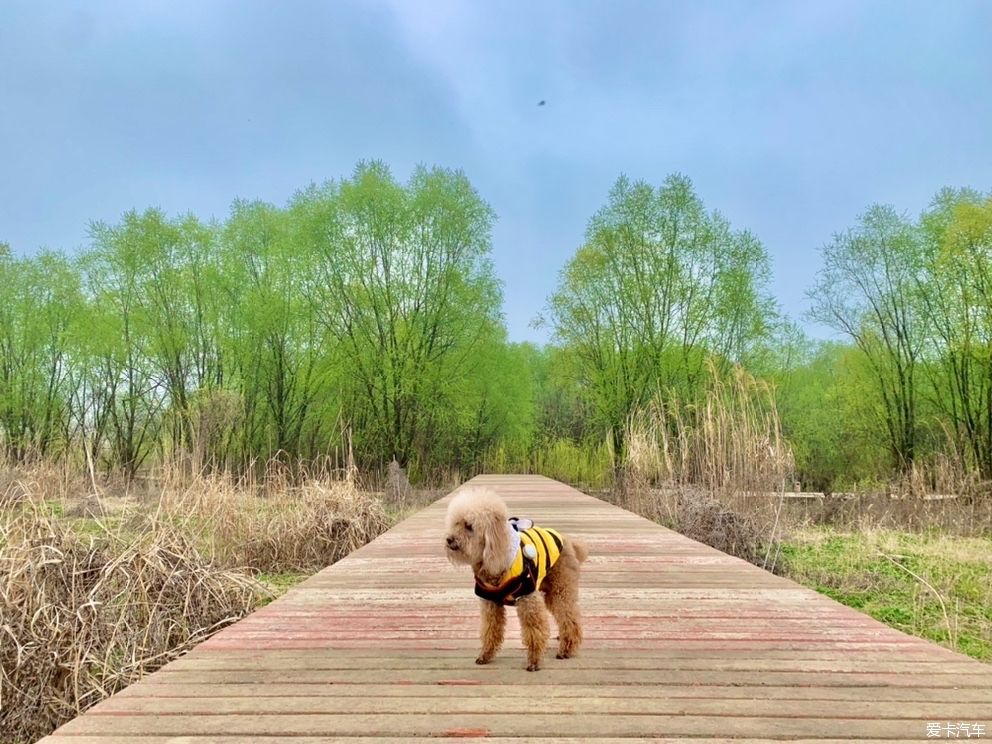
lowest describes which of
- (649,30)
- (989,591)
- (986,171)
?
(989,591)

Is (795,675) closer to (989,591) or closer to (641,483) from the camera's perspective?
(989,591)

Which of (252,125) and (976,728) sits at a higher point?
(252,125)

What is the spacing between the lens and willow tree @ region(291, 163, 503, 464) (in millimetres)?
19672

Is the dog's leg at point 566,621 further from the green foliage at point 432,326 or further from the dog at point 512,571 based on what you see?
Answer: the green foliage at point 432,326

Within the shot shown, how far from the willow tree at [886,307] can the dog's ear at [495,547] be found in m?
18.8

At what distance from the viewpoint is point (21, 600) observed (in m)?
3.80

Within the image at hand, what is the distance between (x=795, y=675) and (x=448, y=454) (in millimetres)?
20102

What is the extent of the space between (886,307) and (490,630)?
1931cm

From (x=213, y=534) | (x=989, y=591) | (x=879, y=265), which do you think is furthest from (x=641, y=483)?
(x=879, y=265)

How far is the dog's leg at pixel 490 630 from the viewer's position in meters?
2.69

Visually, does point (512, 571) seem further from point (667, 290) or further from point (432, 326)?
point (667, 290)

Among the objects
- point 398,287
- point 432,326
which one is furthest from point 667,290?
point 398,287

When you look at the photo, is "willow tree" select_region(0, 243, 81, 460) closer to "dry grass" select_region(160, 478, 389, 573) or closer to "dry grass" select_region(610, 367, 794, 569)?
"dry grass" select_region(160, 478, 389, 573)

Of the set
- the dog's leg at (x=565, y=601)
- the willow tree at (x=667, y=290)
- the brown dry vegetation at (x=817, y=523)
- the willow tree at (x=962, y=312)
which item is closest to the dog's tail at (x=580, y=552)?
the dog's leg at (x=565, y=601)
